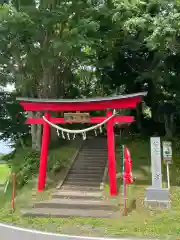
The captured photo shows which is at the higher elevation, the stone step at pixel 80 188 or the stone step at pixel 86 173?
the stone step at pixel 86 173

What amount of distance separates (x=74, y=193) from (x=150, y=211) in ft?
11.6

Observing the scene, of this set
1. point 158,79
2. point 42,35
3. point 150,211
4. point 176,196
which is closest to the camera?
point 150,211

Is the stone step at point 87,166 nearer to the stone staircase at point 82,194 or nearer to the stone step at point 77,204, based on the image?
the stone staircase at point 82,194

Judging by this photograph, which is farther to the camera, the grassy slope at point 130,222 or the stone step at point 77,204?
the stone step at point 77,204

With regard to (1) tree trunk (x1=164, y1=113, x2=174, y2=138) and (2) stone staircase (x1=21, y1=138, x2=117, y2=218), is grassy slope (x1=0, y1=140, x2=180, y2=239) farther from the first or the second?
(1) tree trunk (x1=164, y1=113, x2=174, y2=138)

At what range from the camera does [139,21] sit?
13.5 metres

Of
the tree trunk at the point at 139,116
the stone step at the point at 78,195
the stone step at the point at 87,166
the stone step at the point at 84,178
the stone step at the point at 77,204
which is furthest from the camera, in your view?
the tree trunk at the point at 139,116

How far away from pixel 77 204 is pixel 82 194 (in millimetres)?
1121

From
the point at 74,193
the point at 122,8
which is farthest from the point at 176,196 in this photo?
the point at 122,8

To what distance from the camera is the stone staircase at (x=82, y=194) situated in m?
11.7

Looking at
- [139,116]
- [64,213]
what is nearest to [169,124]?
[139,116]

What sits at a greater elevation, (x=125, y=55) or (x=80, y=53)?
(x=125, y=55)

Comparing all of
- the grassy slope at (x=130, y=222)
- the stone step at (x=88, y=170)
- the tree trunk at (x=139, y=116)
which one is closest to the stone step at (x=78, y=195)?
the grassy slope at (x=130, y=222)

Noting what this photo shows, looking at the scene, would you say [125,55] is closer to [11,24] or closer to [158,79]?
[158,79]
